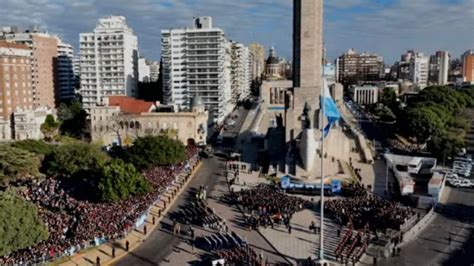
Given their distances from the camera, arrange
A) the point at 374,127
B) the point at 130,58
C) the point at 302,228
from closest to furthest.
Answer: the point at 302,228
the point at 374,127
the point at 130,58

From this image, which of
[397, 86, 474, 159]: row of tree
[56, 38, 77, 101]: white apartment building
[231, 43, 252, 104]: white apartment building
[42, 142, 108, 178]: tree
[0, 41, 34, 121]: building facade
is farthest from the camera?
[231, 43, 252, 104]: white apartment building

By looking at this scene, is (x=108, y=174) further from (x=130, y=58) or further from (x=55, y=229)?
(x=130, y=58)

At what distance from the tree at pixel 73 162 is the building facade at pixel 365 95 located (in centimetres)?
10932

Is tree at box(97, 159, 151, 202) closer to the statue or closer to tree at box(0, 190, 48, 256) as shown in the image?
tree at box(0, 190, 48, 256)

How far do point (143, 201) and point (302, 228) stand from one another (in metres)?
13.7

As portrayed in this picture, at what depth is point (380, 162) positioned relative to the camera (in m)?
65.0

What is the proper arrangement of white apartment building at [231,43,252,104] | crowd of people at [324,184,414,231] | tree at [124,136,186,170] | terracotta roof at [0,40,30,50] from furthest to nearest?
1. white apartment building at [231,43,252,104]
2. terracotta roof at [0,40,30,50]
3. tree at [124,136,186,170]
4. crowd of people at [324,184,414,231]

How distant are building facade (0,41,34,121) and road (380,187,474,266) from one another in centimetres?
7438

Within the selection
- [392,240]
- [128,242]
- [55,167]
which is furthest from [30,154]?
[392,240]

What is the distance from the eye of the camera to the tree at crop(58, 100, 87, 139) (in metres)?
95.0

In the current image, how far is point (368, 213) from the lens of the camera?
40.7m

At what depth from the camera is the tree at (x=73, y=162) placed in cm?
5188

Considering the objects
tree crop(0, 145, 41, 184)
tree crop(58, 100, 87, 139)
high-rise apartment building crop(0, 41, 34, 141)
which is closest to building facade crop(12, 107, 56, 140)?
high-rise apartment building crop(0, 41, 34, 141)

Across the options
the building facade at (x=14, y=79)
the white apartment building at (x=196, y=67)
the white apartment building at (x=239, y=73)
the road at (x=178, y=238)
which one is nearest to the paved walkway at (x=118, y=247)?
the road at (x=178, y=238)
